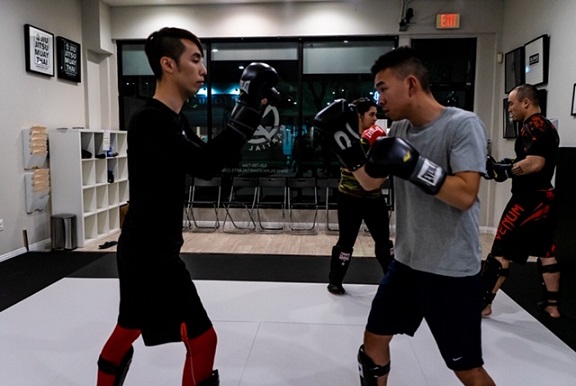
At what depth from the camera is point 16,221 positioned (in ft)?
16.4

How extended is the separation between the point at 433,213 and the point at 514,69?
509 cm

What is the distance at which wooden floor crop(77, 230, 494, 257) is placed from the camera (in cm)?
525

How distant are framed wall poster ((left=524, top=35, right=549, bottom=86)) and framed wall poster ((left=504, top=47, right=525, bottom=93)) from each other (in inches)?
3.9

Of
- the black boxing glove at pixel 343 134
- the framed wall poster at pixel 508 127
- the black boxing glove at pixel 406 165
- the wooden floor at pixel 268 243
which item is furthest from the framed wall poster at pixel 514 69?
the black boxing glove at pixel 406 165

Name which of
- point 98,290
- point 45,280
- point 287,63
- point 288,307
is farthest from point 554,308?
point 287,63

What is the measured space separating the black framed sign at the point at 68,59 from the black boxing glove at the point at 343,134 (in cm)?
520

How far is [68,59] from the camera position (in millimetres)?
5922

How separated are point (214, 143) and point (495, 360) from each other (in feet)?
6.54

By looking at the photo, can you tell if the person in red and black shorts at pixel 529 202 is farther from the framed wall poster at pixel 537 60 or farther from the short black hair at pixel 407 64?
the framed wall poster at pixel 537 60

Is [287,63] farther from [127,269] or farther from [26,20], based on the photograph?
[127,269]

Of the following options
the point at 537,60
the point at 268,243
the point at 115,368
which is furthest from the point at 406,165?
the point at 537,60

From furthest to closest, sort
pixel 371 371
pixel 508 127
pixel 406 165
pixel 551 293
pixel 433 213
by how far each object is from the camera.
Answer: pixel 508 127 < pixel 551 293 < pixel 371 371 < pixel 433 213 < pixel 406 165

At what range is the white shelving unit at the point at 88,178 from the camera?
5.39 m

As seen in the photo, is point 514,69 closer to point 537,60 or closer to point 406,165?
point 537,60
